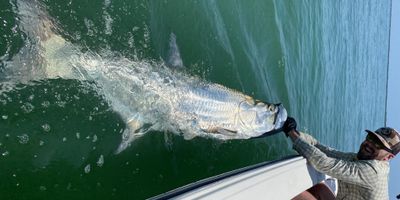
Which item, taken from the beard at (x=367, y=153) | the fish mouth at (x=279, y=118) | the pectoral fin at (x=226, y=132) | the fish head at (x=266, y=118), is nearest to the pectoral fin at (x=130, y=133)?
the pectoral fin at (x=226, y=132)

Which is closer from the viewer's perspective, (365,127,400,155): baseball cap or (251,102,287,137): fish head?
(251,102,287,137): fish head

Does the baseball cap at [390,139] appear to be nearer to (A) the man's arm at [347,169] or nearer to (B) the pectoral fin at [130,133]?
(A) the man's arm at [347,169]

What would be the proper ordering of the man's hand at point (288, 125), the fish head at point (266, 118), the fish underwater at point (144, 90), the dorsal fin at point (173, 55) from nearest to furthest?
the fish underwater at point (144, 90)
the dorsal fin at point (173, 55)
the fish head at point (266, 118)
the man's hand at point (288, 125)

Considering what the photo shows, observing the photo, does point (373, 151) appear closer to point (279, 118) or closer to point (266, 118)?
point (279, 118)

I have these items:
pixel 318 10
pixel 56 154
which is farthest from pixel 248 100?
pixel 318 10

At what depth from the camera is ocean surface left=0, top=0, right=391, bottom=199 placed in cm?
331

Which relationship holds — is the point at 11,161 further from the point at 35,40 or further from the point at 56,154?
the point at 35,40

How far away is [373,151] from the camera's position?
5.07 metres

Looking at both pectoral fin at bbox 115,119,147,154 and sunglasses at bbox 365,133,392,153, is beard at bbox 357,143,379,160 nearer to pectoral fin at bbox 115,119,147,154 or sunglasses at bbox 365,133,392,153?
sunglasses at bbox 365,133,392,153

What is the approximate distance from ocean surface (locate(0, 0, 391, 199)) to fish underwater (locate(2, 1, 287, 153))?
1.6 inches

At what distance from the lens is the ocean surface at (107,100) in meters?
3.31

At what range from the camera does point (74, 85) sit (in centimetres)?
374

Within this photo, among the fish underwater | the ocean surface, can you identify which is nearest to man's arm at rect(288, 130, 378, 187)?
the fish underwater

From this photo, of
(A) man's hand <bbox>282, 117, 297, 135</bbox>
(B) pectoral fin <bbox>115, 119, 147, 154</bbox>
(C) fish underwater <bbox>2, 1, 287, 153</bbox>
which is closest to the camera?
(C) fish underwater <bbox>2, 1, 287, 153</bbox>
